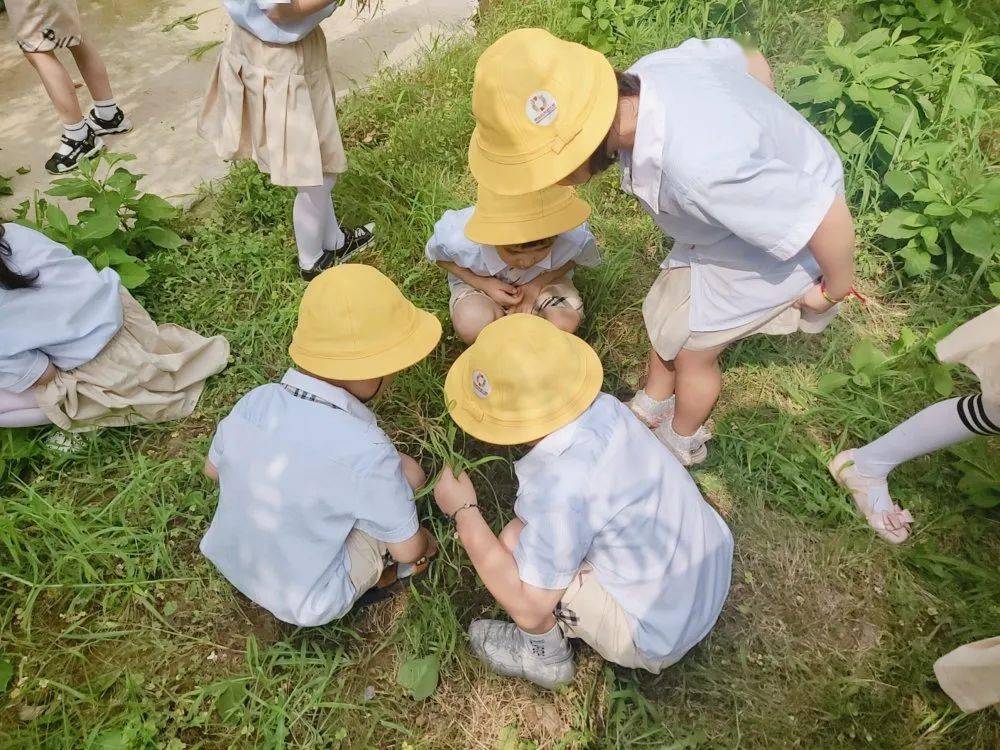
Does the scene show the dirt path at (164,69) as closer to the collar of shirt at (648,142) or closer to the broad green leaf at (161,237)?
the broad green leaf at (161,237)

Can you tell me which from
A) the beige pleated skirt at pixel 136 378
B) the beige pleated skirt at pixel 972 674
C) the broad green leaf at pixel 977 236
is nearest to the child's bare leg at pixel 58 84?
the beige pleated skirt at pixel 136 378

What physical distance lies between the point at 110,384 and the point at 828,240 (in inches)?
91.4

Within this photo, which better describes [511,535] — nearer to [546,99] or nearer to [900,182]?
[546,99]

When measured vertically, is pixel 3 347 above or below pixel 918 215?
above

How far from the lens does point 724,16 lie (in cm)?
371

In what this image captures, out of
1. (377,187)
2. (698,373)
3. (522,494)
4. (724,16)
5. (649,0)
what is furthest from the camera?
(649,0)

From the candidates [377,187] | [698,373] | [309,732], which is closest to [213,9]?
[377,187]

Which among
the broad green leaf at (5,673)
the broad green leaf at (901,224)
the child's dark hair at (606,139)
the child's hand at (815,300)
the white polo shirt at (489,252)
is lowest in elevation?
the broad green leaf at (5,673)

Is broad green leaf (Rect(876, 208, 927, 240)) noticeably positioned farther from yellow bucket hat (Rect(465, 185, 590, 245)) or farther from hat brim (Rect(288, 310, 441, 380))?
hat brim (Rect(288, 310, 441, 380))

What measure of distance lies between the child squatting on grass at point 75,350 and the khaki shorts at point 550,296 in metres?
1.03

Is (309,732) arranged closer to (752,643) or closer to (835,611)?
(752,643)

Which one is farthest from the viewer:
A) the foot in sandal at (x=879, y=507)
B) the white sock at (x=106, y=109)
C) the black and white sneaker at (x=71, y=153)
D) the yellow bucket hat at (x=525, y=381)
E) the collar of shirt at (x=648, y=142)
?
the white sock at (x=106, y=109)

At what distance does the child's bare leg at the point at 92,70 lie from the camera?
3.47 meters

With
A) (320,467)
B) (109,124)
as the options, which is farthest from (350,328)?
(109,124)
